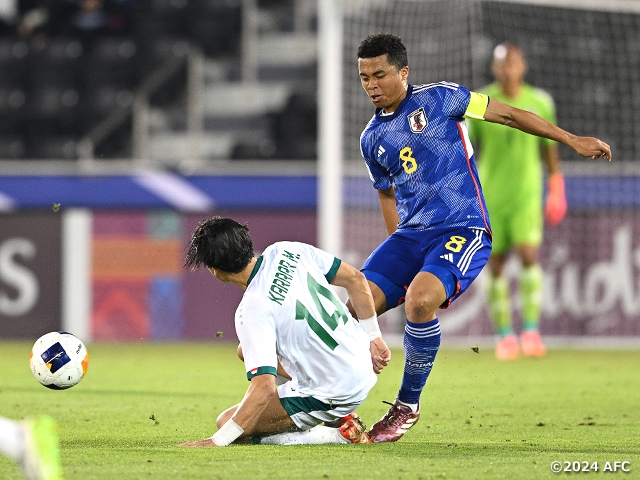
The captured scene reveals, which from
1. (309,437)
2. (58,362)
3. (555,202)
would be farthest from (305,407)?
(555,202)

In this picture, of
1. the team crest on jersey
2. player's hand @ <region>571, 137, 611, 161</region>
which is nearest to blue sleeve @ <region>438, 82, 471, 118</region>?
the team crest on jersey

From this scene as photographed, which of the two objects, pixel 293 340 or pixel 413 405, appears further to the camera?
pixel 413 405

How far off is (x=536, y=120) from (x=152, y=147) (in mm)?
10226

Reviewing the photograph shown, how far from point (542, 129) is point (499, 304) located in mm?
4371

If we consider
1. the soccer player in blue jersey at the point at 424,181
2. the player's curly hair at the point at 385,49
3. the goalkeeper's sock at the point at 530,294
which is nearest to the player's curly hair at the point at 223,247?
the soccer player in blue jersey at the point at 424,181

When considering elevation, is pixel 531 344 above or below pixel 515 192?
below

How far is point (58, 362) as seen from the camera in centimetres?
524

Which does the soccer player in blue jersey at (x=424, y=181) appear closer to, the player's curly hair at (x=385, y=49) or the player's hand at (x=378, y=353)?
the player's curly hair at (x=385, y=49)

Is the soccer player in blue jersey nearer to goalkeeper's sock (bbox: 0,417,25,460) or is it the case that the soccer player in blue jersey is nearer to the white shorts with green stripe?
the white shorts with green stripe

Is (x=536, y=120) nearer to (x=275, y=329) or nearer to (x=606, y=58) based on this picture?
(x=275, y=329)

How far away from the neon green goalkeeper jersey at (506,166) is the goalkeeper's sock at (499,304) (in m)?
Result: 0.57

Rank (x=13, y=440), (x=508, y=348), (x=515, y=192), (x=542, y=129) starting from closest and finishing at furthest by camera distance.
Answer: (x=13, y=440) < (x=542, y=129) < (x=508, y=348) < (x=515, y=192)

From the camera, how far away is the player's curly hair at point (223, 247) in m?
4.37

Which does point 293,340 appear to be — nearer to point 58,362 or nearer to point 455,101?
point 58,362
